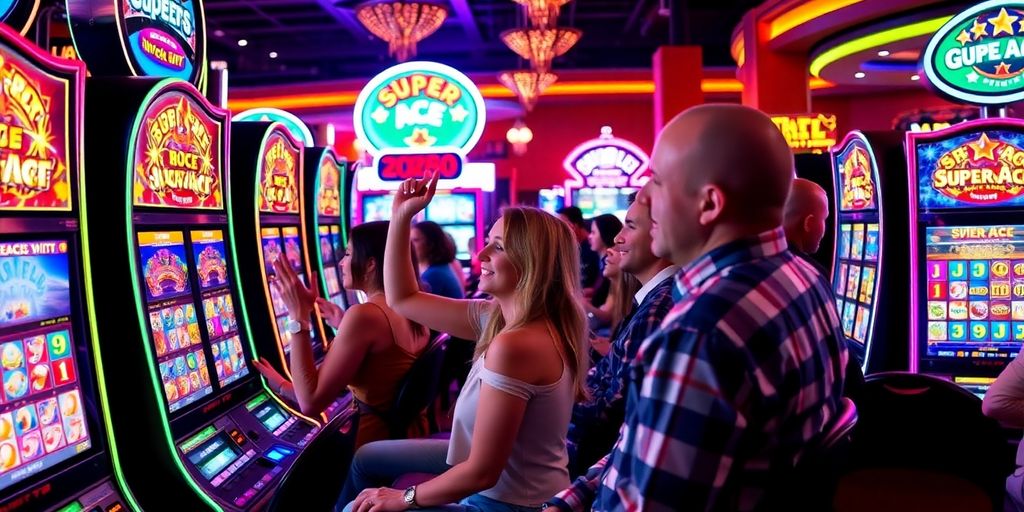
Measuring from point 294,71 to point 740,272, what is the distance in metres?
16.4

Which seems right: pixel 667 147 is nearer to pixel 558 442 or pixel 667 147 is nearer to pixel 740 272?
pixel 740 272

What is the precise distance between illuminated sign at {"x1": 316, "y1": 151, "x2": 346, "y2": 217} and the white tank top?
255 cm

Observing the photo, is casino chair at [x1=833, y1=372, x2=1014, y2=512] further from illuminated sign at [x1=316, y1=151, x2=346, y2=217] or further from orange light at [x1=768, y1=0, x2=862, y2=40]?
orange light at [x1=768, y1=0, x2=862, y2=40]

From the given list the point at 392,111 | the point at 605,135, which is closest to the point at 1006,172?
the point at 392,111

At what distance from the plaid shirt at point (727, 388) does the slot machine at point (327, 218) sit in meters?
3.46

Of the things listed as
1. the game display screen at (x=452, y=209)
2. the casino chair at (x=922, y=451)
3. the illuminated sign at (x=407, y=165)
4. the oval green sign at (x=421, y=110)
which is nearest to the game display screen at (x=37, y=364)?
the casino chair at (x=922, y=451)

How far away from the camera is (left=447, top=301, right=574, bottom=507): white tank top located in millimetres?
2072

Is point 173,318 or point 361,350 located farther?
point 361,350

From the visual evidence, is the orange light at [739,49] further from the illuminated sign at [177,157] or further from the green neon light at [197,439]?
the green neon light at [197,439]

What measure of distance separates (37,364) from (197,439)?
626mm

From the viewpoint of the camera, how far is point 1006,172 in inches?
149

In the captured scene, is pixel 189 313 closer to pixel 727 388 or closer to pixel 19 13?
pixel 19 13

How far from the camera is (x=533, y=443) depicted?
2.10 meters

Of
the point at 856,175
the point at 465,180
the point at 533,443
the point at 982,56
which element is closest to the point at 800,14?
the point at 465,180
